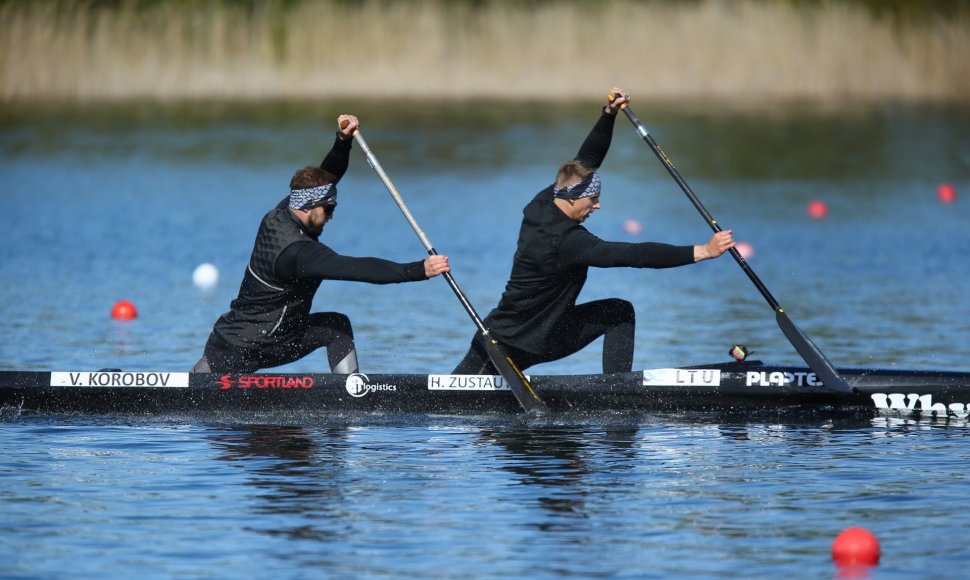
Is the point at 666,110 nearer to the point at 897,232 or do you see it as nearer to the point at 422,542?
the point at 897,232

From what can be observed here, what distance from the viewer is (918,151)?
107ft

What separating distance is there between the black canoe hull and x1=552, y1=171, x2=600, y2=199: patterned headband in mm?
1308

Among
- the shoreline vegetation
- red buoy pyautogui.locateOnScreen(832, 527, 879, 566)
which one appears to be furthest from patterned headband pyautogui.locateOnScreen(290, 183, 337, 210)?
the shoreline vegetation

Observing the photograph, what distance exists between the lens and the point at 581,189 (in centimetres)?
1122

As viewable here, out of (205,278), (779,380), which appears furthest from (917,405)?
(205,278)

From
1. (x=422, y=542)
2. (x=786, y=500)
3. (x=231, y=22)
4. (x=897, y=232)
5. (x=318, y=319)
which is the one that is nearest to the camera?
(x=422, y=542)

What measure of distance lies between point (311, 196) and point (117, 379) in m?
1.92

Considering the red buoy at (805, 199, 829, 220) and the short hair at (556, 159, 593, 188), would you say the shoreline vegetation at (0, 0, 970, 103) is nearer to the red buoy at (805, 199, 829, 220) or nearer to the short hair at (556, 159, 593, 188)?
the red buoy at (805, 199, 829, 220)

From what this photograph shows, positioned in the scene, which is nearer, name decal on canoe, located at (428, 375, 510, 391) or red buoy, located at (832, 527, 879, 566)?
red buoy, located at (832, 527, 879, 566)

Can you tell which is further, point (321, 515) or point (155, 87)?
point (155, 87)

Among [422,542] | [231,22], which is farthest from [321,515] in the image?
[231,22]

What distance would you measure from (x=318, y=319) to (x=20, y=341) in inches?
183

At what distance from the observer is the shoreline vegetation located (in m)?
36.2

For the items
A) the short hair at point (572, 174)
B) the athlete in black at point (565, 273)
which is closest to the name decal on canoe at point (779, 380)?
the athlete in black at point (565, 273)
